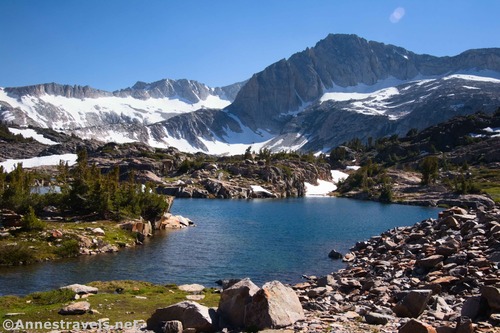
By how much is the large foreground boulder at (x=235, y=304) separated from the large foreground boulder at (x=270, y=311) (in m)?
0.40

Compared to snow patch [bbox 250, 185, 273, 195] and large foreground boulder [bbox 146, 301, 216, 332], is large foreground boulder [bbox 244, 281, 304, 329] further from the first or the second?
snow patch [bbox 250, 185, 273, 195]

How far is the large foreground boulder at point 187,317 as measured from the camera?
18.2 m

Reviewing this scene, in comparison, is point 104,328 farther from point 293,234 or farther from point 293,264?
point 293,234

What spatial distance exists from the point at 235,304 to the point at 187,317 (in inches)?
86.3

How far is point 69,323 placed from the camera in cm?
2022

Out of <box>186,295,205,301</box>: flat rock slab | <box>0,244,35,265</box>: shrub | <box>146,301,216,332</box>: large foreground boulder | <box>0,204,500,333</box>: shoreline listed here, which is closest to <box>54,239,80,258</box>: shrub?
<box>0,244,35,265</box>: shrub

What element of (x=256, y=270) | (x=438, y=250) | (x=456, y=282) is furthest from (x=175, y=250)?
(x=456, y=282)

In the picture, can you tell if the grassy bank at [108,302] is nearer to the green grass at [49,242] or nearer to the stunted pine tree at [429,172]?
the green grass at [49,242]

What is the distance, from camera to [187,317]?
18469 mm

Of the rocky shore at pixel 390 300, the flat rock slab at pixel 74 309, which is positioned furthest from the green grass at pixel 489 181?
the flat rock slab at pixel 74 309

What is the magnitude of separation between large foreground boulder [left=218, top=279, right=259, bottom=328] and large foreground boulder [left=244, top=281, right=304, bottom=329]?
40 cm

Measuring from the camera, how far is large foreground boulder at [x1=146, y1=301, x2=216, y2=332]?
18.2m

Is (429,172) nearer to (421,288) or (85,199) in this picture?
(85,199)

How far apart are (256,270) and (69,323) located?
23.5 metres
